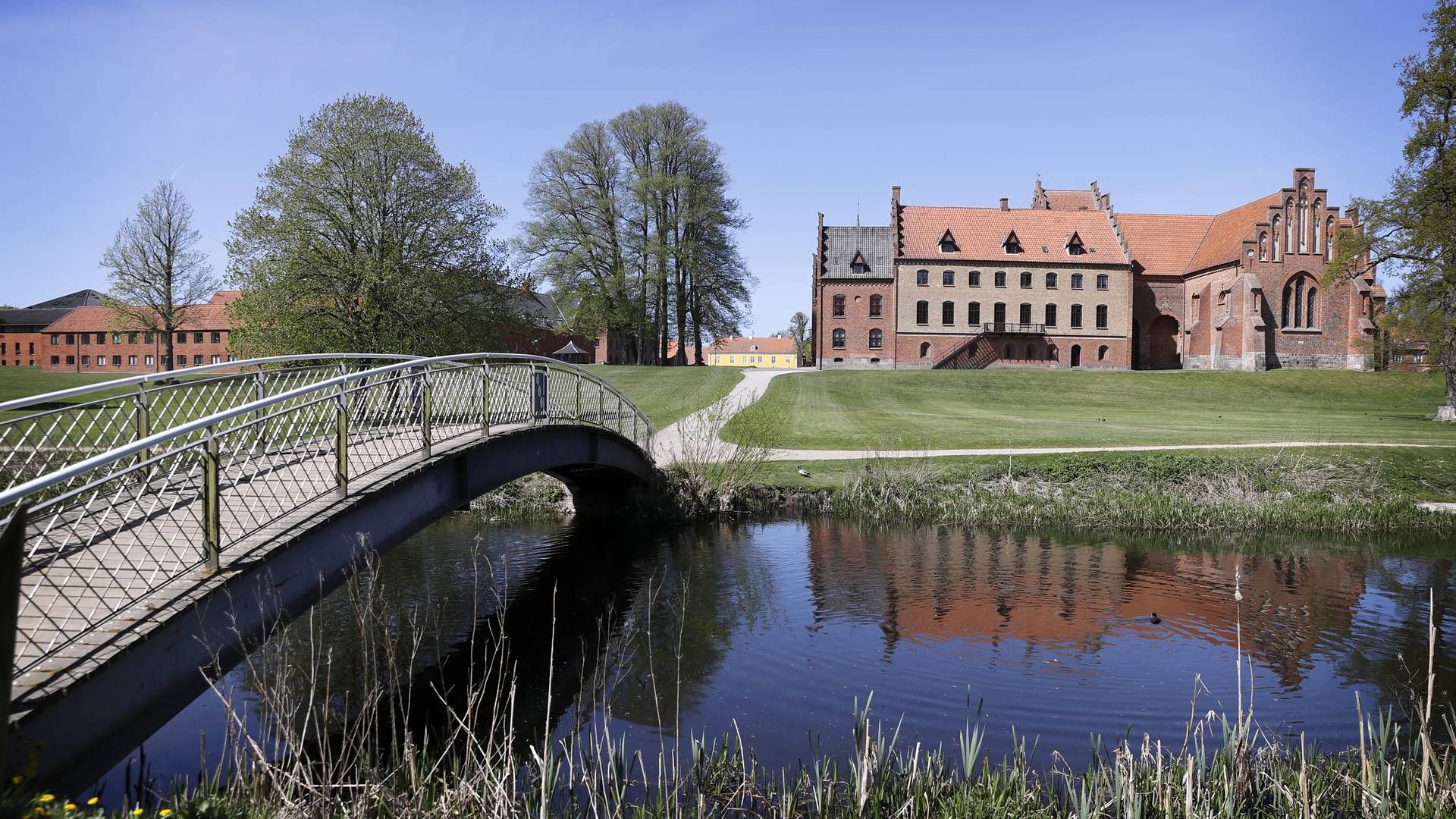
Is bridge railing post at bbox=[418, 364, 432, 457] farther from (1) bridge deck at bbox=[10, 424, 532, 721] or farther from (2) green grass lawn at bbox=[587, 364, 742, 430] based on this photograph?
(2) green grass lawn at bbox=[587, 364, 742, 430]

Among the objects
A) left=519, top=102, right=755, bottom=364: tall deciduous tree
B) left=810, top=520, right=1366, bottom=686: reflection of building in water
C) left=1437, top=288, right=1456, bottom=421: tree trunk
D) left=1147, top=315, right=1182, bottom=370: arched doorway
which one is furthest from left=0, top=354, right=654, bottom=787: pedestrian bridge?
left=1147, top=315, right=1182, bottom=370: arched doorway

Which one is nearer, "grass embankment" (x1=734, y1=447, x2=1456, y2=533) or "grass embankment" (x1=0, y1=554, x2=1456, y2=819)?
"grass embankment" (x1=0, y1=554, x2=1456, y2=819)

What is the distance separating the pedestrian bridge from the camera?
17.5 ft

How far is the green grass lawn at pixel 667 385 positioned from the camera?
3189 centimetres

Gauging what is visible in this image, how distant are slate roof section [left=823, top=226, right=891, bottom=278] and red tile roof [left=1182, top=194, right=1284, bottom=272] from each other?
18.9 meters

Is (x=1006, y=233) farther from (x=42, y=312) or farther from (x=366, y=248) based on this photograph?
(x=42, y=312)

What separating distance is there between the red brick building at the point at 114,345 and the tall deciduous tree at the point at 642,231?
34.5 metres

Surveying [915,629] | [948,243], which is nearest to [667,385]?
[948,243]

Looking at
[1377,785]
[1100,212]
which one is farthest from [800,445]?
[1100,212]

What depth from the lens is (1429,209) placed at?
31.3 m

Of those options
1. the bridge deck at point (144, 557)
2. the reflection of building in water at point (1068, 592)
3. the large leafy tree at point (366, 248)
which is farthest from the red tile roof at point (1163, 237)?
the bridge deck at point (144, 557)

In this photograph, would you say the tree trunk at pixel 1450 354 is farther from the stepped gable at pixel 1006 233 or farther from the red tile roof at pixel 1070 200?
the red tile roof at pixel 1070 200

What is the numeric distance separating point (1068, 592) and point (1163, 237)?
186 ft

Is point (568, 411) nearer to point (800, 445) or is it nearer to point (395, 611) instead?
point (395, 611)
